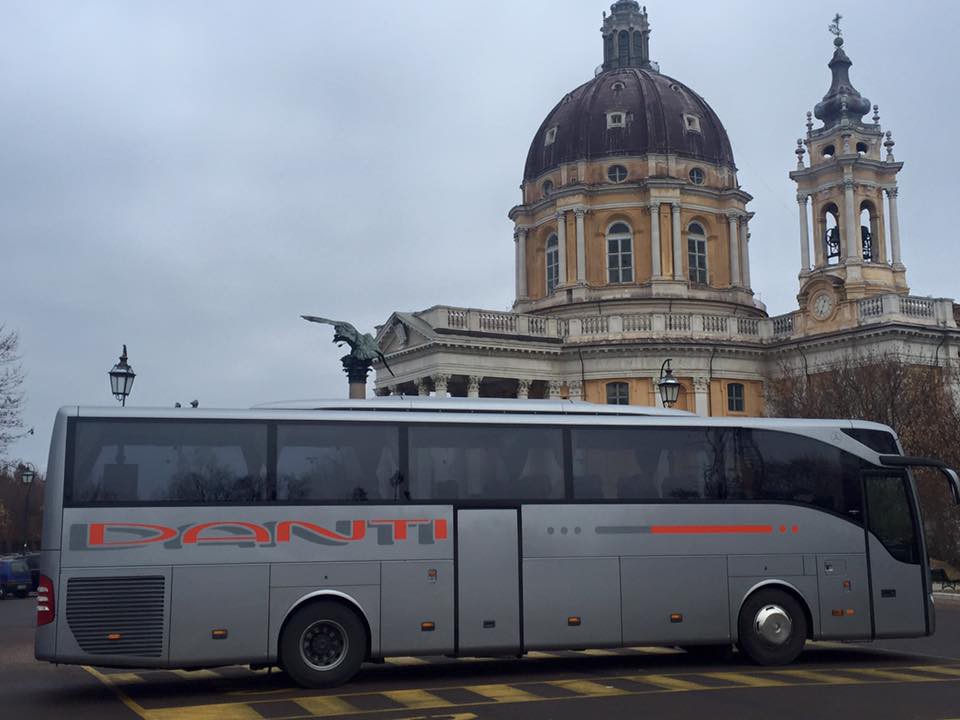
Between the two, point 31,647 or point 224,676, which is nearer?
point 224,676

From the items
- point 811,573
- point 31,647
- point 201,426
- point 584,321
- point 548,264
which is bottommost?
point 31,647

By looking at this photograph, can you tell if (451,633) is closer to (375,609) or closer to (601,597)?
(375,609)

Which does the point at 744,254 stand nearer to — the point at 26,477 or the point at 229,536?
the point at 26,477

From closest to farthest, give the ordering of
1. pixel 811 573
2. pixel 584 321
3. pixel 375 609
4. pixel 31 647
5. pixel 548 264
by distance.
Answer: pixel 375 609 → pixel 811 573 → pixel 31 647 → pixel 584 321 → pixel 548 264

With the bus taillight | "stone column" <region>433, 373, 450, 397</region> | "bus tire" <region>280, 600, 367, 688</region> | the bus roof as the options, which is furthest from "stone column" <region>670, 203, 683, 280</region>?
the bus taillight

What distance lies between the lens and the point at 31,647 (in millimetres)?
21000

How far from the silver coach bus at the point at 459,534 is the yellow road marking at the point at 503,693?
870 millimetres

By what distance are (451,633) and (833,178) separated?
52010 millimetres

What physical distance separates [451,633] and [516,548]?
4.39 ft

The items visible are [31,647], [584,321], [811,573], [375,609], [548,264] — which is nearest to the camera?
[375,609]

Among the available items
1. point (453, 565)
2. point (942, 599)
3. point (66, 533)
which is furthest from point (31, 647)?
point (942, 599)

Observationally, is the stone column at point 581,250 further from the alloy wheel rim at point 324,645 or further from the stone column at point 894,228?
the alloy wheel rim at point 324,645

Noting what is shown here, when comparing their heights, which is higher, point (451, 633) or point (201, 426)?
point (201, 426)

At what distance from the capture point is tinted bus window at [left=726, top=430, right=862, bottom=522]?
631 inches
